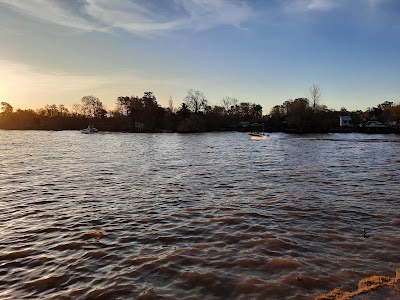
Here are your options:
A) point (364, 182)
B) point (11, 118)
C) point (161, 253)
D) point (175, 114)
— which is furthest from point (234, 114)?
point (161, 253)

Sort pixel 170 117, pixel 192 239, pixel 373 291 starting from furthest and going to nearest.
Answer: pixel 170 117 < pixel 192 239 < pixel 373 291

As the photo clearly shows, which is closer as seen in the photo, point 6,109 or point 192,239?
point 192,239

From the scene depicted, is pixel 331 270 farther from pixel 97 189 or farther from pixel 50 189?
pixel 50 189

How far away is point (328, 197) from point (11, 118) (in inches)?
8085

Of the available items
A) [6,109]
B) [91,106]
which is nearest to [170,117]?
[91,106]

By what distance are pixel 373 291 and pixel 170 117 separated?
145701mm

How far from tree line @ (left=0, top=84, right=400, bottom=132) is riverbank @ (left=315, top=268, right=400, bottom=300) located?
124 m

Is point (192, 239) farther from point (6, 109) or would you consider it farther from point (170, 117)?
point (6, 109)

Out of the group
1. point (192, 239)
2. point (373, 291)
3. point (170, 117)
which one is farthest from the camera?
point (170, 117)

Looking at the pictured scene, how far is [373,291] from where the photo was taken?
5785 millimetres

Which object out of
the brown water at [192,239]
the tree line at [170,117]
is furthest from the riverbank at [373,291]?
the tree line at [170,117]

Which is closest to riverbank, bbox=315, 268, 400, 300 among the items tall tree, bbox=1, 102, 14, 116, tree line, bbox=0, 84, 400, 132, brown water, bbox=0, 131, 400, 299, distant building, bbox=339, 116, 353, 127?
brown water, bbox=0, 131, 400, 299

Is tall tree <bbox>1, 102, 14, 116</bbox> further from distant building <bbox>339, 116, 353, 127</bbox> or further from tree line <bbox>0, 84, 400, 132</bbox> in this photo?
distant building <bbox>339, 116, 353, 127</bbox>

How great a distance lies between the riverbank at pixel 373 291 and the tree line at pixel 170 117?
407 ft
